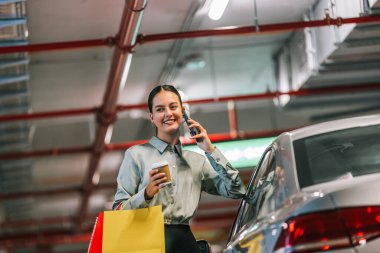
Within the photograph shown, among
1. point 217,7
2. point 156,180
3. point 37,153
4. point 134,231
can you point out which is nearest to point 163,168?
point 156,180

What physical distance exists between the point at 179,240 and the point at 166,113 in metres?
0.65

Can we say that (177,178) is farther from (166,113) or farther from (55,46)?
(55,46)

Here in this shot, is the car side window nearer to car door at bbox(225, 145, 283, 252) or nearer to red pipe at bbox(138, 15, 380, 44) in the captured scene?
car door at bbox(225, 145, 283, 252)

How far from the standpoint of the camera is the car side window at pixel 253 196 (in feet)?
13.2

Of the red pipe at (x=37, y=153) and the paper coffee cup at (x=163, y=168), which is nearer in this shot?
the paper coffee cup at (x=163, y=168)

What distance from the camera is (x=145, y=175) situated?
4293 millimetres

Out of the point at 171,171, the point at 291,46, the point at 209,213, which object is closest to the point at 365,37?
the point at 291,46

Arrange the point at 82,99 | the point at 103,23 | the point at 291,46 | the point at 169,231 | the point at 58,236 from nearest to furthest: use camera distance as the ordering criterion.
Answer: the point at 169,231, the point at 103,23, the point at 291,46, the point at 82,99, the point at 58,236

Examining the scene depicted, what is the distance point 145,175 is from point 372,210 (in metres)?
1.46

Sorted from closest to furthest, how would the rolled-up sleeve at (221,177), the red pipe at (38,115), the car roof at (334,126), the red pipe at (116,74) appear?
1. the car roof at (334,126)
2. the rolled-up sleeve at (221,177)
3. the red pipe at (116,74)
4. the red pipe at (38,115)

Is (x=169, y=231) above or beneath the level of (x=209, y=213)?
beneath

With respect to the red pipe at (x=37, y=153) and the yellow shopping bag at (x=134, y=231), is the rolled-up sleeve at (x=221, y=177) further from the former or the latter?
the red pipe at (x=37, y=153)

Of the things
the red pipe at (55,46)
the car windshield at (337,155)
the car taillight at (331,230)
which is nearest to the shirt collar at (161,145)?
the car windshield at (337,155)

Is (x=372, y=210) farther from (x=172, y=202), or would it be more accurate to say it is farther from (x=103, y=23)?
(x=103, y=23)
